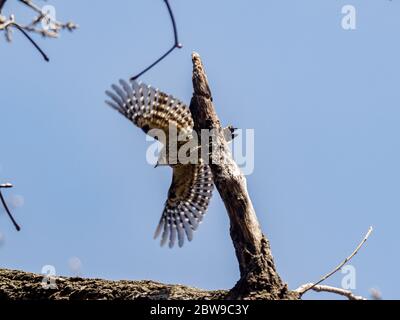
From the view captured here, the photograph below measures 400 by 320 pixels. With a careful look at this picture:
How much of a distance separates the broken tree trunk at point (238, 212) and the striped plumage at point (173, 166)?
169cm

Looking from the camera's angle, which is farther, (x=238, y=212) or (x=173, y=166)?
(x=173, y=166)

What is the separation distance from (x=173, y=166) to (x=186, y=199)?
1.63ft

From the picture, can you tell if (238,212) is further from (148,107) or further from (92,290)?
Result: (148,107)

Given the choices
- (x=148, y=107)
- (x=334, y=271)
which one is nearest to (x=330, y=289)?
(x=334, y=271)

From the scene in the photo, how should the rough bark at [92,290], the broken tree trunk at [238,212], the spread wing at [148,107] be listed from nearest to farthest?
the broken tree trunk at [238,212]
the rough bark at [92,290]
the spread wing at [148,107]

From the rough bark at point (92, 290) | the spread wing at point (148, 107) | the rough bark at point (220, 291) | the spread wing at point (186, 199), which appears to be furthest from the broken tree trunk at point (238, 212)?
the spread wing at point (186, 199)

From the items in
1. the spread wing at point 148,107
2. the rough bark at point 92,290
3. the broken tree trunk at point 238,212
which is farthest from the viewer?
the spread wing at point 148,107

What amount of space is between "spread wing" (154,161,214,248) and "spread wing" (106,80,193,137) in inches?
26.9

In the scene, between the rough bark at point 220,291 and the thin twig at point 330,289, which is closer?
the rough bark at point 220,291

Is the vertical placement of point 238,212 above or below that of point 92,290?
above

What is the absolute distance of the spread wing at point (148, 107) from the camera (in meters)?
6.83

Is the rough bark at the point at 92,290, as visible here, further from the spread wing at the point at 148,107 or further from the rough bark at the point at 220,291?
the spread wing at the point at 148,107

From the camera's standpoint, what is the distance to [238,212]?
4.42 metres

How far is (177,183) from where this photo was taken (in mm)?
7527
